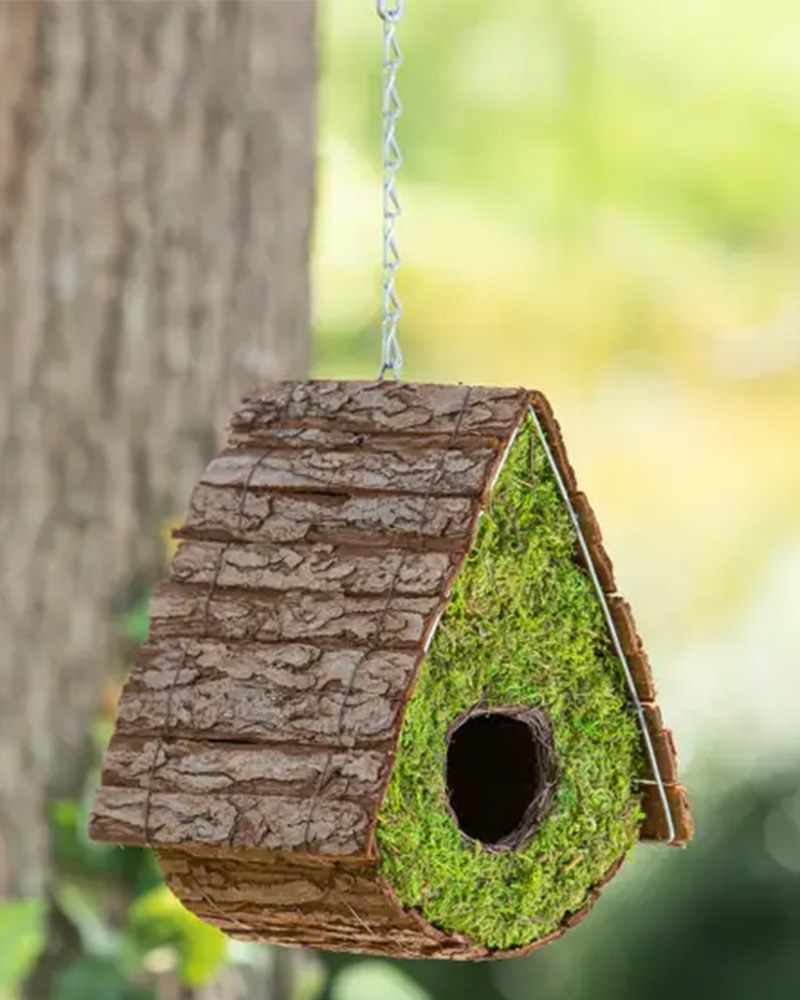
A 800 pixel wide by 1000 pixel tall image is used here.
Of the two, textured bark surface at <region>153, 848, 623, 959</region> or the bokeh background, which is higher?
the bokeh background

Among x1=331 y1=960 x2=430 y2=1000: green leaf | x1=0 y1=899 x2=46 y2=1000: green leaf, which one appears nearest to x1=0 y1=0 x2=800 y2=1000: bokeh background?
x1=331 y1=960 x2=430 y2=1000: green leaf

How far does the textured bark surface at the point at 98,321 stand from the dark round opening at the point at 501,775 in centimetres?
114

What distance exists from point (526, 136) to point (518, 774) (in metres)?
3.79

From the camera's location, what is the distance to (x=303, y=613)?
174cm

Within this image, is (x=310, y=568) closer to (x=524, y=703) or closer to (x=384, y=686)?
(x=384, y=686)

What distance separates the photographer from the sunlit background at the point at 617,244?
5.26 m

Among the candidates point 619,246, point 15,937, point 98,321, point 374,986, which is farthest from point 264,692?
point 619,246

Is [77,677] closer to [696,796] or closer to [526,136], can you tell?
[696,796]

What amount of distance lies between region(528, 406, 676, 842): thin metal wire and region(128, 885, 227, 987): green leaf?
1207mm

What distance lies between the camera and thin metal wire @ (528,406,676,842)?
6.15 ft

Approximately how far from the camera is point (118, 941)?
305 cm

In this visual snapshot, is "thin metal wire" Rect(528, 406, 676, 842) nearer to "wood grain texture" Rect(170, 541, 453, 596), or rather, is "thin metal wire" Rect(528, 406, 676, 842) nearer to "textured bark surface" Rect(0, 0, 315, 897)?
"wood grain texture" Rect(170, 541, 453, 596)

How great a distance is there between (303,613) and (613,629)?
1.06 feet

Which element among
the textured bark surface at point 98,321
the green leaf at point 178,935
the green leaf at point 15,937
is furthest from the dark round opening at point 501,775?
the textured bark surface at point 98,321
